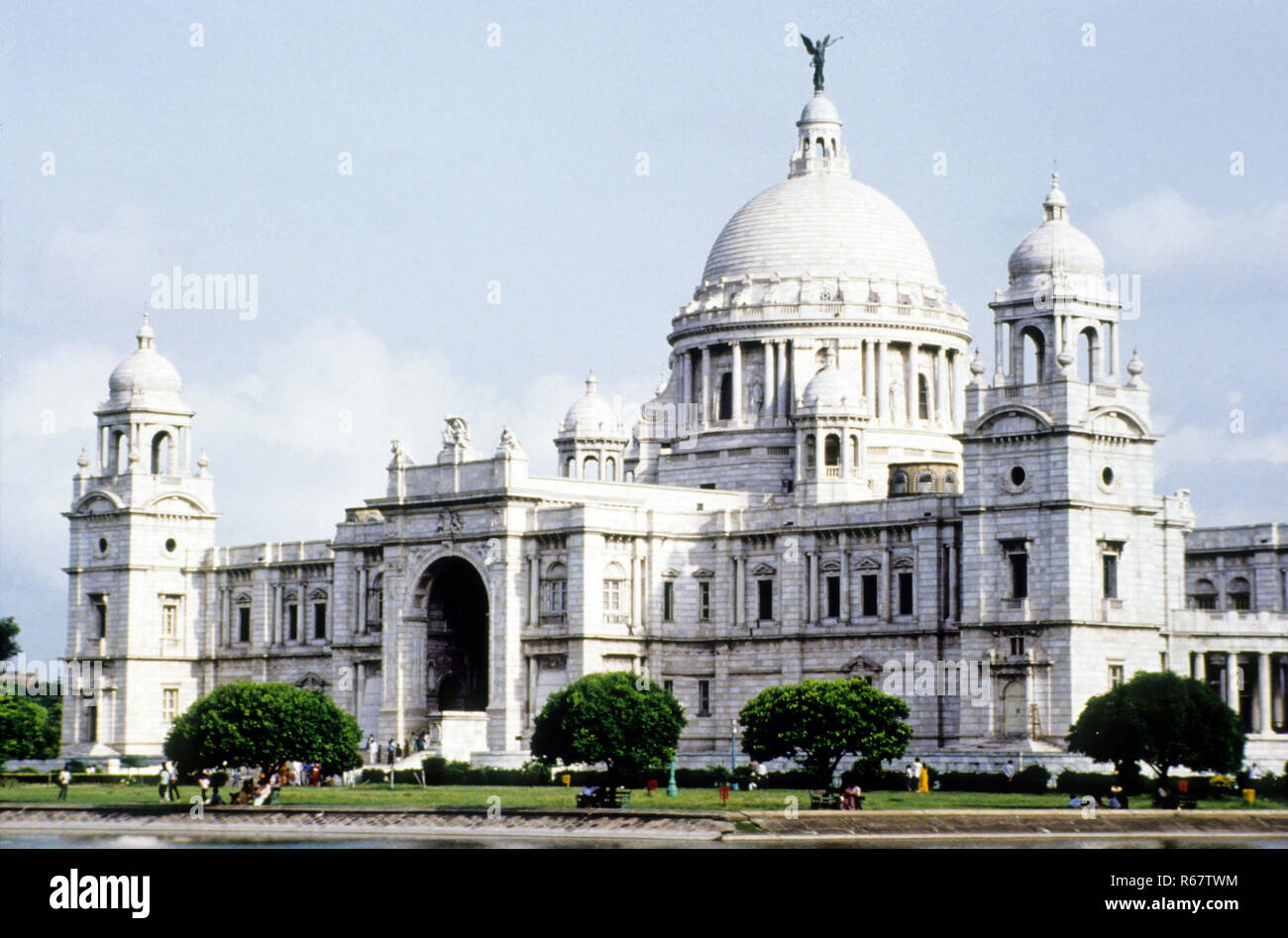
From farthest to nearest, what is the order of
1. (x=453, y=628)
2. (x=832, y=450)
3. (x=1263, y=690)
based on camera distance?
1. (x=832, y=450)
2. (x=453, y=628)
3. (x=1263, y=690)

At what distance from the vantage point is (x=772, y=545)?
11138cm

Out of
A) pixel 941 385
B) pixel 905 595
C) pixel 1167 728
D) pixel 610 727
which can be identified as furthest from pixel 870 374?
pixel 1167 728

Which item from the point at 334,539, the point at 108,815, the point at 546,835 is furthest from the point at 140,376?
the point at 546,835

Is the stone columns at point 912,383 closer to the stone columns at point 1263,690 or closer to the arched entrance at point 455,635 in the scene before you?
the stone columns at point 1263,690

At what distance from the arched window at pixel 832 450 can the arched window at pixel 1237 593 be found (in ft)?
65.1

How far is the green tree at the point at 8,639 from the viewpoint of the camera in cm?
17462

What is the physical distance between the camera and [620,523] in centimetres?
11075

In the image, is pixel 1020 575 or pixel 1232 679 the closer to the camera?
pixel 1020 575

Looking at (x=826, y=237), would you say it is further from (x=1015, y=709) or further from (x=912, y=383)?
(x=1015, y=709)

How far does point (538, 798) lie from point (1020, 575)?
70.3 feet

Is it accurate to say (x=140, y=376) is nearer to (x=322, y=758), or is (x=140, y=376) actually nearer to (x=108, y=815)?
(x=322, y=758)

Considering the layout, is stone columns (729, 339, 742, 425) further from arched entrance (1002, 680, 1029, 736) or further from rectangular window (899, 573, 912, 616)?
arched entrance (1002, 680, 1029, 736)

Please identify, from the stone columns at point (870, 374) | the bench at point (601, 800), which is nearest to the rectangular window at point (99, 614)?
the stone columns at point (870, 374)
